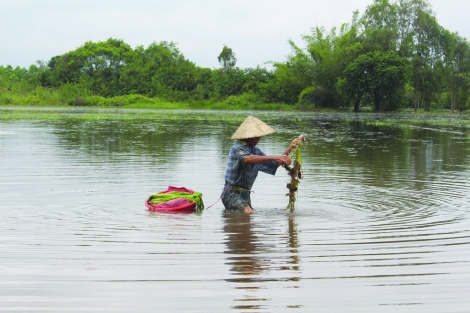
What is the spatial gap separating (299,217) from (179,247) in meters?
2.06

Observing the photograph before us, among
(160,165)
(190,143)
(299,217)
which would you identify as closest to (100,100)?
(190,143)

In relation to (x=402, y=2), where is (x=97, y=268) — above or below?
below

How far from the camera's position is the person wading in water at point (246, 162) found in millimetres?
6875

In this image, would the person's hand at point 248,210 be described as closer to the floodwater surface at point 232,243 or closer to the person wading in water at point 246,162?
the person wading in water at point 246,162

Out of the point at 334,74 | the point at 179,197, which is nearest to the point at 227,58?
the point at 334,74

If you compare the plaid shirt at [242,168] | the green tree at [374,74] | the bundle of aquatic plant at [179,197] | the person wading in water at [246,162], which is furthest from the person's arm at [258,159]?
the green tree at [374,74]

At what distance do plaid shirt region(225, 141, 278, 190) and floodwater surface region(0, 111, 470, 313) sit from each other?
0.40 metres

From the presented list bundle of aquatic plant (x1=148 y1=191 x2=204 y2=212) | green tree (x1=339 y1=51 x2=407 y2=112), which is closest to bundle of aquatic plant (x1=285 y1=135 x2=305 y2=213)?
bundle of aquatic plant (x1=148 y1=191 x2=204 y2=212)

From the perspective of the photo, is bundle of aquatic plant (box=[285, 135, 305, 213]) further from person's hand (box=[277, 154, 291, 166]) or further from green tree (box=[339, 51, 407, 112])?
green tree (box=[339, 51, 407, 112])

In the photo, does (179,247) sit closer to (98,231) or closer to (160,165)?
(98,231)

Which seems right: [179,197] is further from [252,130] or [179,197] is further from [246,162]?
[252,130]

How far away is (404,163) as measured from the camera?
542 inches

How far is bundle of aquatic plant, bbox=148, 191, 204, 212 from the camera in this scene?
747 centimetres

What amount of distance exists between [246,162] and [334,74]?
170ft
